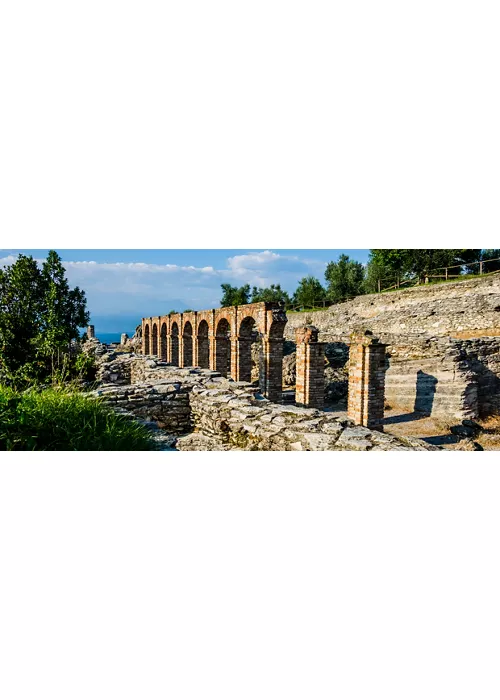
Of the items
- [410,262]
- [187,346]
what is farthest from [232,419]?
[410,262]

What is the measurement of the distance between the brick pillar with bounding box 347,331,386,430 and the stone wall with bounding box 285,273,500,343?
15.2ft

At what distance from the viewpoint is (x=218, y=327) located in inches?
666

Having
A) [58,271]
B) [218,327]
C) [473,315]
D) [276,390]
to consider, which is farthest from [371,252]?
[58,271]

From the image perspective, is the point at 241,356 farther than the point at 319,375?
Yes

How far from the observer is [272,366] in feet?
42.6

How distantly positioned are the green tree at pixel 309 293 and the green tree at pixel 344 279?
85 centimetres

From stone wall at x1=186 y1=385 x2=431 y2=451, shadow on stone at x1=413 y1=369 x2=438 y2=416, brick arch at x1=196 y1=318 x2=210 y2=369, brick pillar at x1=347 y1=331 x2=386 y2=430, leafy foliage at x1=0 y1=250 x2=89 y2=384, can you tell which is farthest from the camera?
brick arch at x1=196 y1=318 x2=210 y2=369

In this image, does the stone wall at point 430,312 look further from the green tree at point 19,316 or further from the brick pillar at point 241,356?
the green tree at point 19,316

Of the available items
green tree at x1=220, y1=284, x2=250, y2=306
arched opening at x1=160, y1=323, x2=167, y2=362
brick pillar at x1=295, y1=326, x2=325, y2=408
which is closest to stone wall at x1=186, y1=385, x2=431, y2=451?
brick pillar at x1=295, y1=326, x2=325, y2=408

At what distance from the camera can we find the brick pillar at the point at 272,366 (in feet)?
42.3

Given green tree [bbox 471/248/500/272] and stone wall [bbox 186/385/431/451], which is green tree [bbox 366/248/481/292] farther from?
stone wall [bbox 186/385/431/451]

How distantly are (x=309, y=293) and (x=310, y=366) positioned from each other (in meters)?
24.3

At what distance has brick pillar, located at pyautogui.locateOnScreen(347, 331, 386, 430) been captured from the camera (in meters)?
9.38

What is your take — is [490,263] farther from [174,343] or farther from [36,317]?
[36,317]
